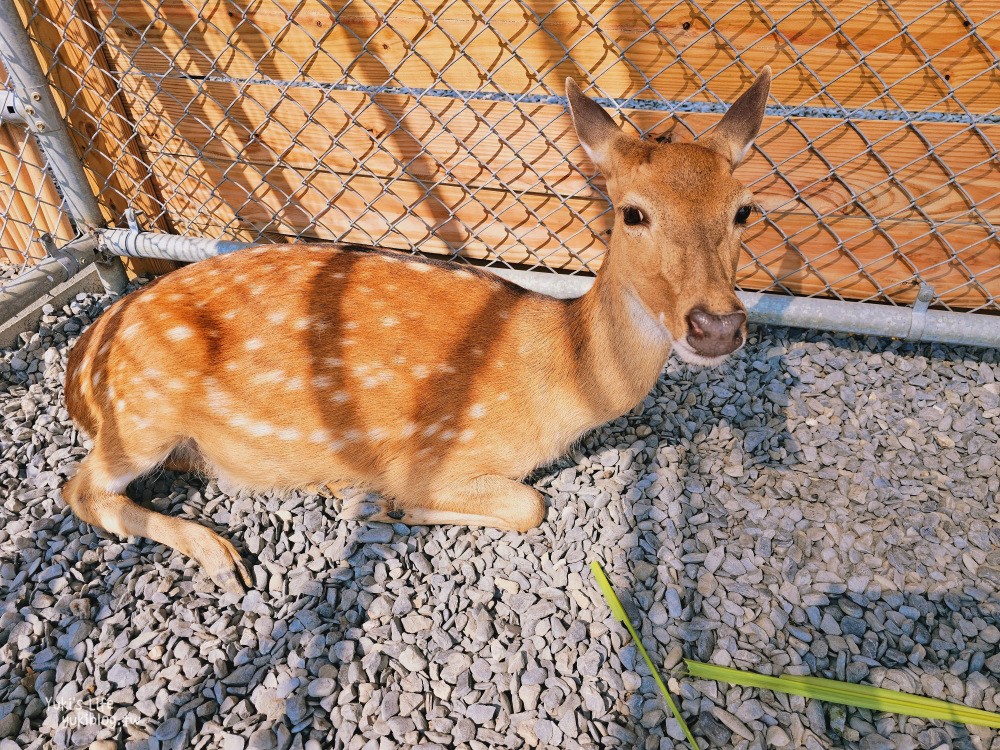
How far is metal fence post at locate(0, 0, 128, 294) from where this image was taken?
2619mm

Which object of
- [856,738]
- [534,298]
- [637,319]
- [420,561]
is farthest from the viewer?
[534,298]

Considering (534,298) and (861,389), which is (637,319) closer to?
(534,298)

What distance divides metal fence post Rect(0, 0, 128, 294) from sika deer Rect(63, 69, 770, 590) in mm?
1105

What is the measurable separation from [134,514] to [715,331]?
1.86 m

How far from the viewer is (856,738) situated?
170 centimetres

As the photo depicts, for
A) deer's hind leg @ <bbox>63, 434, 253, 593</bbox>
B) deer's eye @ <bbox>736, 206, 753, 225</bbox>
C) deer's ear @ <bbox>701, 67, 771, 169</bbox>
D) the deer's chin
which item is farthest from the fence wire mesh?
deer's hind leg @ <bbox>63, 434, 253, 593</bbox>

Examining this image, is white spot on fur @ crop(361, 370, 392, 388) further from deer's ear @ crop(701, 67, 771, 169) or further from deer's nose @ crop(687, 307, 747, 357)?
deer's ear @ crop(701, 67, 771, 169)

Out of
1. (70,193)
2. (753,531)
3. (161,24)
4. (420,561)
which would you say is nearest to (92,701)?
(420,561)

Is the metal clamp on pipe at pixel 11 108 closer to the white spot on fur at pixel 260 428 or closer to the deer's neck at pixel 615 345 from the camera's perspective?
the white spot on fur at pixel 260 428

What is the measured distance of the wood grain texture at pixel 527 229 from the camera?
107 inches

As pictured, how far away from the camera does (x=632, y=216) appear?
1830 mm

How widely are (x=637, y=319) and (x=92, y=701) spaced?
1807mm

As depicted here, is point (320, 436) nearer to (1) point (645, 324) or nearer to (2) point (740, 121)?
(1) point (645, 324)

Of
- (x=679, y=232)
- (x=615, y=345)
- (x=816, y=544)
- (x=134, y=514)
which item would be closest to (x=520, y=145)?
(x=615, y=345)
